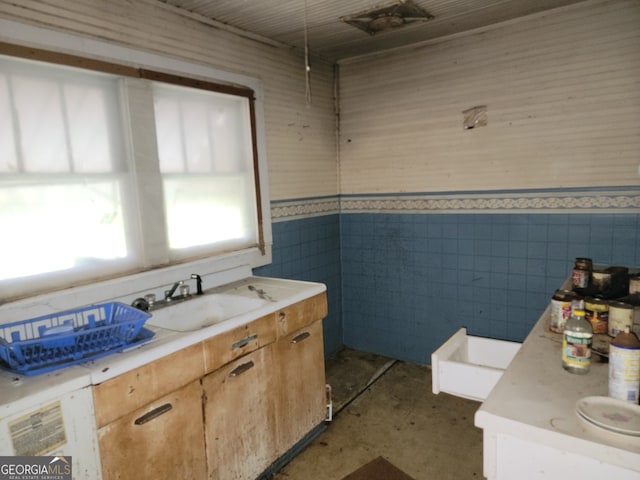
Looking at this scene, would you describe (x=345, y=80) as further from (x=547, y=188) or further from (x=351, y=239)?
(x=547, y=188)

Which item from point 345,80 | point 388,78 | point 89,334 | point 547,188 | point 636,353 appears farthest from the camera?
point 345,80

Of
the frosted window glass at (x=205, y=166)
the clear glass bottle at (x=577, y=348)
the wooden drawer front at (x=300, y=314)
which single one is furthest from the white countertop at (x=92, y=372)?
the clear glass bottle at (x=577, y=348)

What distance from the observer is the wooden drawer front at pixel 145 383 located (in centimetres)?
156

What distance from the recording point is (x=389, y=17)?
2.83m

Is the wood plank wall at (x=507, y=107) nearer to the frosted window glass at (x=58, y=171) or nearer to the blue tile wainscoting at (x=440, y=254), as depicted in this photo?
the blue tile wainscoting at (x=440, y=254)

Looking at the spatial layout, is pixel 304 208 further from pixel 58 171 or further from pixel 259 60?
pixel 58 171

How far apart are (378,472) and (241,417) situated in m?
0.89

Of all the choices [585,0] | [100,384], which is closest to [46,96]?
[100,384]

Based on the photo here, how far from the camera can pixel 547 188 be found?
3.06m

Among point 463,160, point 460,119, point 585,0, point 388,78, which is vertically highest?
point 585,0

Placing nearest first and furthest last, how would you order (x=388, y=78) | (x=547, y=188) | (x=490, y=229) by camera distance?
(x=547, y=188) < (x=490, y=229) < (x=388, y=78)

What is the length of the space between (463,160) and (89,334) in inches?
112

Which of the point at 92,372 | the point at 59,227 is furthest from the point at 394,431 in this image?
the point at 59,227

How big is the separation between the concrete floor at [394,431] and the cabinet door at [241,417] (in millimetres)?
291
